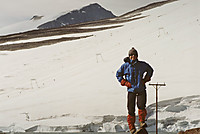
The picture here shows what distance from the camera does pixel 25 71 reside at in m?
11.1

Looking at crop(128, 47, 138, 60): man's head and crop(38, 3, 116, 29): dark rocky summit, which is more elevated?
crop(38, 3, 116, 29): dark rocky summit

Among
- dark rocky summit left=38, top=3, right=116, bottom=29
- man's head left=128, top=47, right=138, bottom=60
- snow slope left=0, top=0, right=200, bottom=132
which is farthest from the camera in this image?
dark rocky summit left=38, top=3, right=116, bottom=29

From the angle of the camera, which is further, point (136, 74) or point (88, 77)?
point (88, 77)

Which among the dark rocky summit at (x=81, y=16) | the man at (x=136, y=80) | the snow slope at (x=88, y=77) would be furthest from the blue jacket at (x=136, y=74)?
the dark rocky summit at (x=81, y=16)

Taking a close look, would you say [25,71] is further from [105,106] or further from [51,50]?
[105,106]

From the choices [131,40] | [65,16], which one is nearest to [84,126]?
[131,40]

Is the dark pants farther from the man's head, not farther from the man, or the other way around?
the man's head

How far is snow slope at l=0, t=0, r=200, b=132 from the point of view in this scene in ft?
Result: 22.5

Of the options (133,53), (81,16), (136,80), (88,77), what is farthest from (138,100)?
(81,16)

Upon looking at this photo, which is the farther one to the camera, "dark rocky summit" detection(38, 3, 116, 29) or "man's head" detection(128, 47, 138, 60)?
"dark rocky summit" detection(38, 3, 116, 29)

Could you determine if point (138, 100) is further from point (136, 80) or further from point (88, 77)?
point (88, 77)

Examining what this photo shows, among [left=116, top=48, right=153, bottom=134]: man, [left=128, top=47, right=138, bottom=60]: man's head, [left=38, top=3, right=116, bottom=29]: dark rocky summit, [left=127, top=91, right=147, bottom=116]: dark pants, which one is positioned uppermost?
[left=38, top=3, right=116, bottom=29]: dark rocky summit

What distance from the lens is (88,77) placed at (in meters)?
9.02

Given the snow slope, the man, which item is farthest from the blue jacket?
the snow slope
